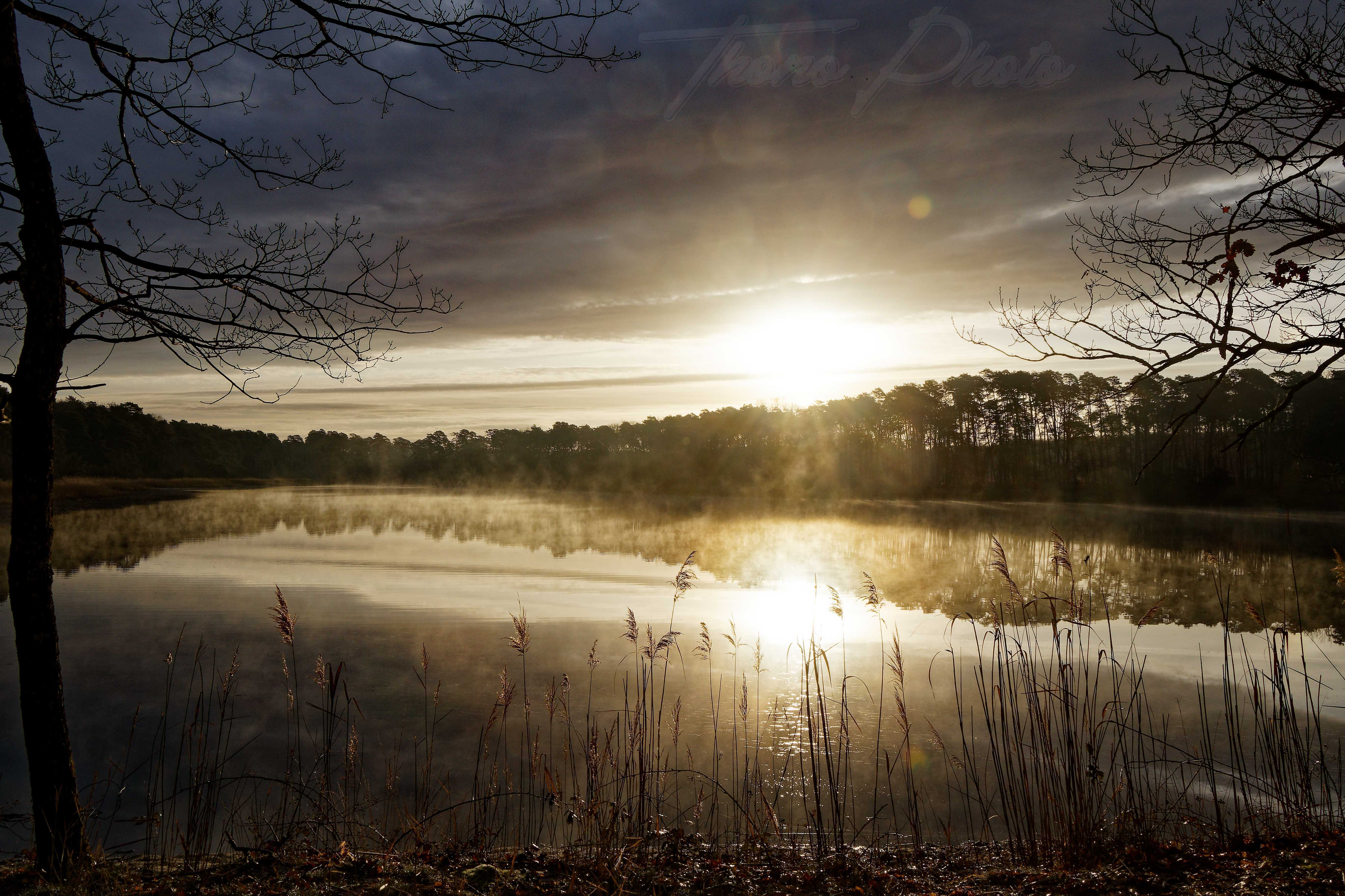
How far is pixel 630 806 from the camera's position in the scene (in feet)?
15.8

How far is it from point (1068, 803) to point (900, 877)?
1.39m

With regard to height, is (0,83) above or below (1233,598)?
above

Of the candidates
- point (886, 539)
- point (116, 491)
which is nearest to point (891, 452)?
point (886, 539)

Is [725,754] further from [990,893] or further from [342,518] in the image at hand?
[342,518]

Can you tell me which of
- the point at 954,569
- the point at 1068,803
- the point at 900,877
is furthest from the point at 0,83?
the point at 954,569

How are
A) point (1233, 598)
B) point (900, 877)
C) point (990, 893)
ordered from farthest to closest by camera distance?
1. point (1233, 598)
2. point (900, 877)
3. point (990, 893)

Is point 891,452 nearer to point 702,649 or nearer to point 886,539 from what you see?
point 886,539

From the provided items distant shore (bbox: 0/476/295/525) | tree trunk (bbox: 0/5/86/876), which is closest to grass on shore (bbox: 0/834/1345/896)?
tree trunk (bbox: 0/5/86/876)

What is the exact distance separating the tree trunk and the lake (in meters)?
1.26

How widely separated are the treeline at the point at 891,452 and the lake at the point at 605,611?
670 inches

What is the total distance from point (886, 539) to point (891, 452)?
5125 cm

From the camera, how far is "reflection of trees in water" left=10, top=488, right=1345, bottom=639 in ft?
46.6

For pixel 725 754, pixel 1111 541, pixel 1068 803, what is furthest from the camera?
pixel 1111 541

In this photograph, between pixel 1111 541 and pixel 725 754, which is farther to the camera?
pixel 1111 541
